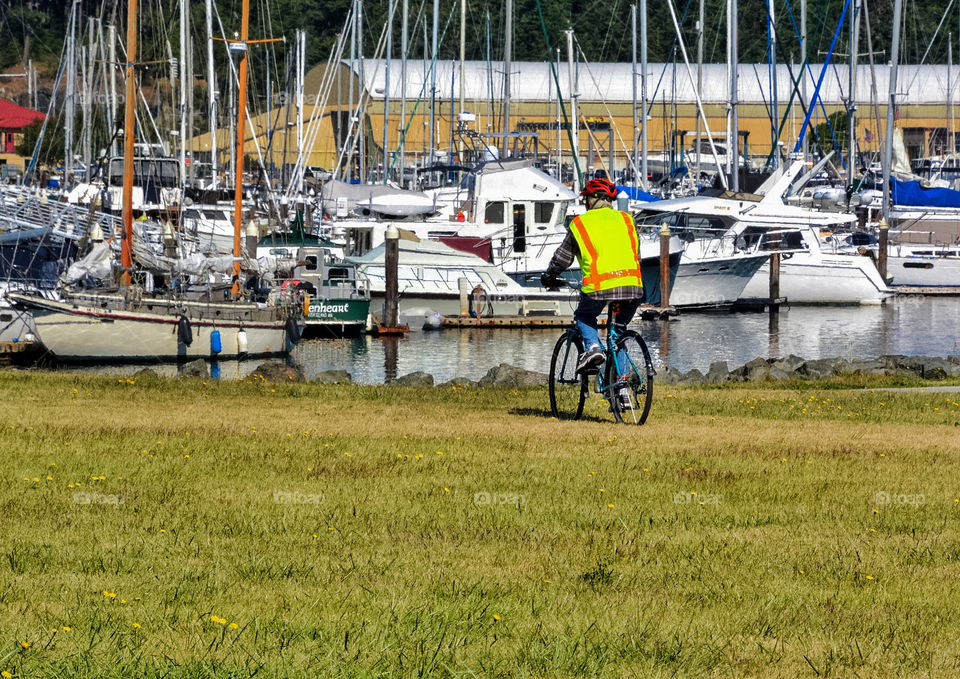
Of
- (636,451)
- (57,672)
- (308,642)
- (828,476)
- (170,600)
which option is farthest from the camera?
(636,451)

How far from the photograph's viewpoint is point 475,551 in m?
7.25

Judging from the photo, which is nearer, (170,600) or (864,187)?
(170,600)

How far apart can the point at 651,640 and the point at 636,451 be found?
534 cm

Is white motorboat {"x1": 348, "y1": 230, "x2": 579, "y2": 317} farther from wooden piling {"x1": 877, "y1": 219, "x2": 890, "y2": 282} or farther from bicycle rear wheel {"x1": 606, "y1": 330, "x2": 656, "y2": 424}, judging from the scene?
bicycle rear wheel {"x1": 606, "y1": 330, "x2": 656, "y2": 424}

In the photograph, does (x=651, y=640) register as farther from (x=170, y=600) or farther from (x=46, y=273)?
(x=46, y=273)

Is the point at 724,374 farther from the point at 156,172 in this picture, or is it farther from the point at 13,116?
the point at 13,116

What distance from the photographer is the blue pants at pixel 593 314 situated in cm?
1272

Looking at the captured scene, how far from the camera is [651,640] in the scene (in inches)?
225

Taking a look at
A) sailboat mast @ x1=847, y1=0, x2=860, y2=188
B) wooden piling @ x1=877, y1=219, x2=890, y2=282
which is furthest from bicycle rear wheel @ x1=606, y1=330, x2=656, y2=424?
sailboat mast @ x1=847, y1=0, x2=860, y2=188

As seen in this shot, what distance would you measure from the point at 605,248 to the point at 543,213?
37502 millimetres

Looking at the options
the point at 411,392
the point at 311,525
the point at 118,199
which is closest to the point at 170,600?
the point at 311,525

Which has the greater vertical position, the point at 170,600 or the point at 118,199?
the point at 118,199

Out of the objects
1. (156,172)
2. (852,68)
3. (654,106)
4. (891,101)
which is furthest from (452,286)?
(654,106)

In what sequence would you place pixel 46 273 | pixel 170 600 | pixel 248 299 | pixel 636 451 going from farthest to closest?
1. pixel 46 273
2. pixel 248 299
3. pixel 636 451
4. pixel 170 600
